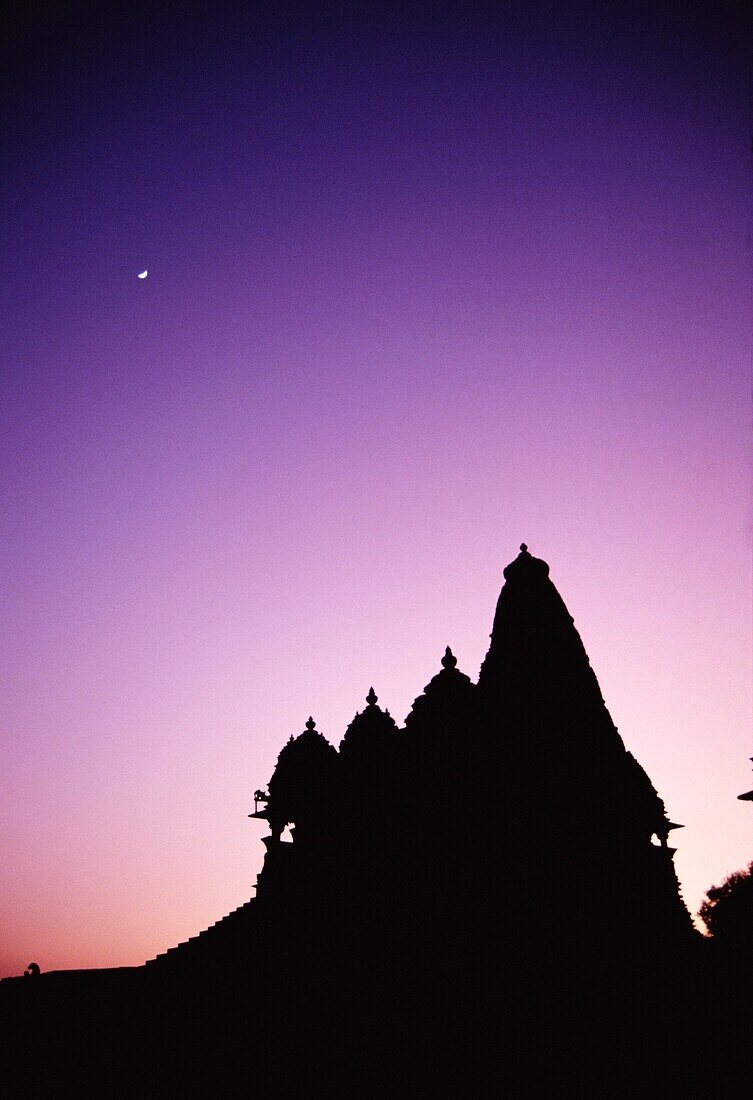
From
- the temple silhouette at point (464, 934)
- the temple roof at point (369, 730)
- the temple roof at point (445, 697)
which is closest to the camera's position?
→ the temple silhouette at point (464, 934)

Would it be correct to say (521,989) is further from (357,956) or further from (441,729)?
(441,729)

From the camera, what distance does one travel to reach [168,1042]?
15.2 metres

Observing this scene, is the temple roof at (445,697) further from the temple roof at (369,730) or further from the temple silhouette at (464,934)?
the temple roof at (369,730)

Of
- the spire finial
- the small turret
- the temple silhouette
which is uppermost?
the spire finial

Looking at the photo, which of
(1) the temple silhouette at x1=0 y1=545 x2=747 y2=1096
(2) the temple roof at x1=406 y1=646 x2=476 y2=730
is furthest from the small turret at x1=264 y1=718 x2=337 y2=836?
(2) the temple roof at x1=406 y1=646 x2=476 y2=730

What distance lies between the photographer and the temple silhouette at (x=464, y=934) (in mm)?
14961

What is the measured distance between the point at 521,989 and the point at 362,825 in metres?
6.43

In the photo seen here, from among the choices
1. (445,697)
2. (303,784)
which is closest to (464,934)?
(445,697)

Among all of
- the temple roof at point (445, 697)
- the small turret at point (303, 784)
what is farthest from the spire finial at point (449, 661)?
the small turret at point (303, 784)

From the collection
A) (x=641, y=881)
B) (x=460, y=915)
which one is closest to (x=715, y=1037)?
(x=641, y=881)

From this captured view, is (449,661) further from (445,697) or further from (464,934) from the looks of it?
(464,934)

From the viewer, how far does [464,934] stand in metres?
17.1

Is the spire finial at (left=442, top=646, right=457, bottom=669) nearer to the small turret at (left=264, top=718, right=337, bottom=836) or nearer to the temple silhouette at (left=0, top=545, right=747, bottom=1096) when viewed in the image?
the temple silhouette at (left=0, top=545, right=747, bottom=1096)

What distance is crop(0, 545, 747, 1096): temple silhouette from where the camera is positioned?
589 inches
